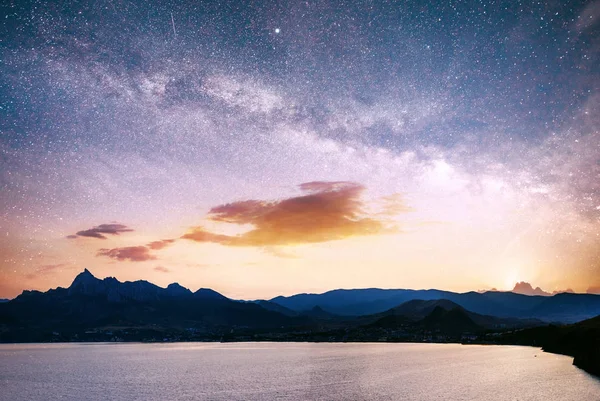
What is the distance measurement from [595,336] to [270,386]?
160802mm

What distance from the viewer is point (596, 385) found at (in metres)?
133

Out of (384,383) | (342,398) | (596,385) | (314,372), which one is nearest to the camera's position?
(342,398)

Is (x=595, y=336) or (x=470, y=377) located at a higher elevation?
(x=595, y=336)

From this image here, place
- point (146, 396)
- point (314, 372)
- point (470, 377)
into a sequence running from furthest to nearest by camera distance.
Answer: point (314, 372), point (470, 377), point (146, 396)

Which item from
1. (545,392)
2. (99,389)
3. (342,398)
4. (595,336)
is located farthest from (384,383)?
(595,336)

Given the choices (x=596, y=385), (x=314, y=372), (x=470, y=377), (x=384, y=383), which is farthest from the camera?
(x=314, y=372)

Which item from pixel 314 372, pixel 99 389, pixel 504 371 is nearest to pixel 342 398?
pixel 314 372

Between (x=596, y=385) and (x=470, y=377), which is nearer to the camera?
(x=596, y=385)

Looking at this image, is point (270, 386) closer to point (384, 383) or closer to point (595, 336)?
point (384, 383)

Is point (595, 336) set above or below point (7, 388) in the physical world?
above

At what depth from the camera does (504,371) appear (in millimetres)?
184750

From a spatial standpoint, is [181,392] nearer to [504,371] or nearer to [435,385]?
[435,385]

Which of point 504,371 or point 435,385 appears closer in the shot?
point 435,385

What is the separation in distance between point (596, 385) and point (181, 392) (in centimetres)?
13117
